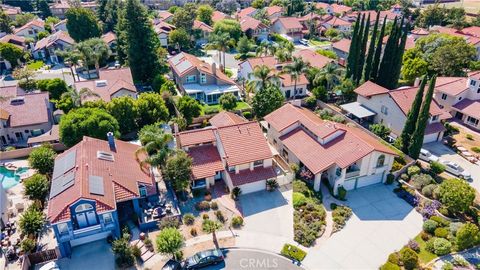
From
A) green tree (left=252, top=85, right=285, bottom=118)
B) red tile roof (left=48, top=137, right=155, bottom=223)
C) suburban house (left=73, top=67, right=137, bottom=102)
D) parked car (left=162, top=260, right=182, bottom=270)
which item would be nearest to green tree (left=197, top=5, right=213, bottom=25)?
suburban house (left=73, top=67, right=137, bottom=102)

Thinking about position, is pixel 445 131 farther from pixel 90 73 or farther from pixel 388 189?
pixel 90 73

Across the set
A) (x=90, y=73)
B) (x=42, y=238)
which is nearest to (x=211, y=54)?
(x=90, y=73)

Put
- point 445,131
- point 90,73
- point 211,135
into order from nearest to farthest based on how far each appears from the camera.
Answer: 1. point 211,135
2. point 445,131
3. point 90,73

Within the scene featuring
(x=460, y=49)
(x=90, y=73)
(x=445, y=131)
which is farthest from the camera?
(x=90, y=73)

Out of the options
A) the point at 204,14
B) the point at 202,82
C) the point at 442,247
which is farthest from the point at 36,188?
the point at 204,14

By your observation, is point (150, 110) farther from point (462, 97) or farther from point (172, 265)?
point (462, 97)

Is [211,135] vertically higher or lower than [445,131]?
higher

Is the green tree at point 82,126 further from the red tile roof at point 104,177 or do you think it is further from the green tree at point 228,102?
the green tree at point 228,102
